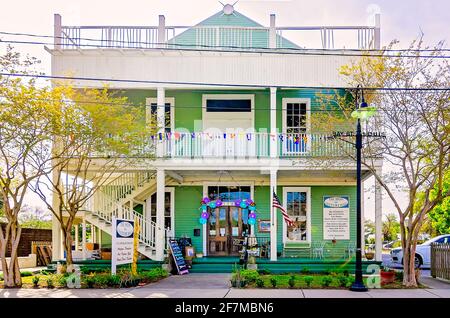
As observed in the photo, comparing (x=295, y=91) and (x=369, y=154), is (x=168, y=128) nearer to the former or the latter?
(x=295, y=91)

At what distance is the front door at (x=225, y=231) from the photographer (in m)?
24.0

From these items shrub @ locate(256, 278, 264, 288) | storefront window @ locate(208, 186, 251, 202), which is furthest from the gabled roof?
shrub @ locate(256, 278, 264, 288)

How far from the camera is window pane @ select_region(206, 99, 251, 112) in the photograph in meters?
23.8

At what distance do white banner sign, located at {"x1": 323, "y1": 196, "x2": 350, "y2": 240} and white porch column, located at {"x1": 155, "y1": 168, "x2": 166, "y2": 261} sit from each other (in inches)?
272

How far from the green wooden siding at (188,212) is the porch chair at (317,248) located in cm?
452

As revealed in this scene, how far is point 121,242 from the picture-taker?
1736 cm

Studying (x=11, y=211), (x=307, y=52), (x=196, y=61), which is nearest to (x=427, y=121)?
(x=307, y=52)

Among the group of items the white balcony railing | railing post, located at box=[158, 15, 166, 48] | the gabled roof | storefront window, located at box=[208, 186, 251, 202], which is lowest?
storefront window, located at box=[208, 186, 251, 202]

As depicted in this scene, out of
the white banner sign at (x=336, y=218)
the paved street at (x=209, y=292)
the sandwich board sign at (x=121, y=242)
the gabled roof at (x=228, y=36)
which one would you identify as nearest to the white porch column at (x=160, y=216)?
the sandwich board sign at (x=121, y=242)

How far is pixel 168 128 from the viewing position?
2364 cm

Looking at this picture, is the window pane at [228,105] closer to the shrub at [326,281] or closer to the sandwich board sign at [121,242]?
the sandwich board sign at [121,242]

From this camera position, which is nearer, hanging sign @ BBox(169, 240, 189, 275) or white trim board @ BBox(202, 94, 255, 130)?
hanging sign @ BBox(169, 240, 189, 275)

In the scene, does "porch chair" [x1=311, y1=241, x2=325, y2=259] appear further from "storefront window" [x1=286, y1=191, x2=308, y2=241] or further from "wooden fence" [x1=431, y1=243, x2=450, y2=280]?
"wooden fence" [x1=431, y1=243, x2=450, y2=280]
